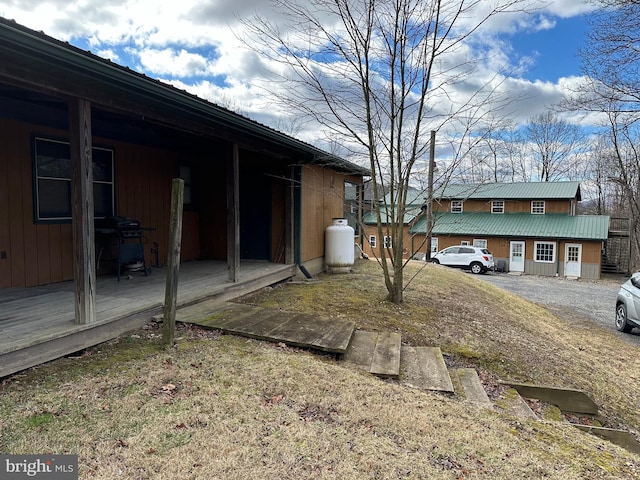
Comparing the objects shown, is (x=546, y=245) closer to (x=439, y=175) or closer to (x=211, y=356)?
(x=439, y=175)

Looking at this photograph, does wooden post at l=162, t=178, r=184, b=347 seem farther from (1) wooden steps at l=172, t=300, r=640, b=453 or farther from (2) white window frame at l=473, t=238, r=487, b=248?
(2) white window frame at l=473, t=238, r=487, b=248

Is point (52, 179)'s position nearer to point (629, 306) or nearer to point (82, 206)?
point (82, 206)

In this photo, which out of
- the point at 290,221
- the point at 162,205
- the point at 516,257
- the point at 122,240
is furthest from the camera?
the point at 516,257

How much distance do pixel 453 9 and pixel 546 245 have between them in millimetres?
19959

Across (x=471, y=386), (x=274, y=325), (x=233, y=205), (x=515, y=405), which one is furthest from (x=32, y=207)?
(x=515, y=405)

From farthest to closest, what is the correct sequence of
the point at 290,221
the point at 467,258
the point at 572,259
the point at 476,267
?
the point at 572,259
the point at 476,267
the point at 467,258
the point at 290,221

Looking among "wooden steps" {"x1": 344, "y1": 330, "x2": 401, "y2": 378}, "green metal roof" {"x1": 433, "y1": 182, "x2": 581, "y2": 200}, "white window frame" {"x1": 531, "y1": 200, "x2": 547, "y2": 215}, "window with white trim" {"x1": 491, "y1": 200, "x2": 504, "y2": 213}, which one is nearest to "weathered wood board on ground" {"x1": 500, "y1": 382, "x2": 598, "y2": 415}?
"wooden steps" {"x1": 344, "y1": 330, "x2": 401, "y2": 378}

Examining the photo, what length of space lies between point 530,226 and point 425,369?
22009mm

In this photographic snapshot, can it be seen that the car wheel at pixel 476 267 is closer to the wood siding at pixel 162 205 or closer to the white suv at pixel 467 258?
the white suv at pixel 467 258

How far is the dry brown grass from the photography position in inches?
81.7

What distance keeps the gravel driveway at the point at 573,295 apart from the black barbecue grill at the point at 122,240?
9.83m

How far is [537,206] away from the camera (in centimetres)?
2317

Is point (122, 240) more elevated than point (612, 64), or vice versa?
point (612, 64)

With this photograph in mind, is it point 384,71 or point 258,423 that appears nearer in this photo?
point 258,423
